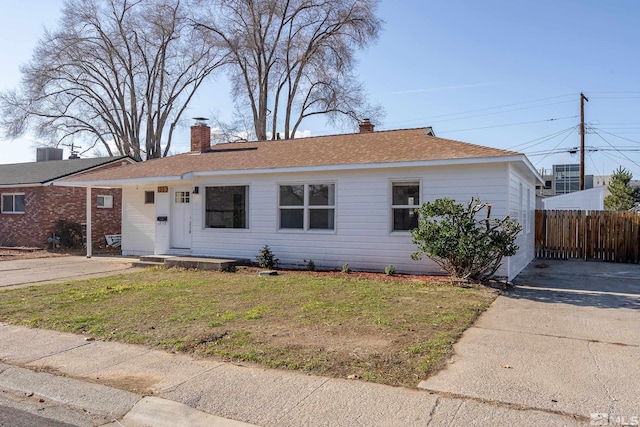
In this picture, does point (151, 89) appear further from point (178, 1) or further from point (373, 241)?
point (373, 241)

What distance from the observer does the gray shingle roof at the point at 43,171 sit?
20.2 meters

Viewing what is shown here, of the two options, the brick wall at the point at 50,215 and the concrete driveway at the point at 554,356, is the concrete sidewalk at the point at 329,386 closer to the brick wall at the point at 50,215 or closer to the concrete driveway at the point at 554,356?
the concrete driveway at the point at 554,356

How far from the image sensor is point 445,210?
9.88 metres

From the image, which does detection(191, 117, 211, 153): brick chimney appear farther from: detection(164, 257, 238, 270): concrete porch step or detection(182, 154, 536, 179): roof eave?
detection(164, 257, 238, 270): concrete porch step

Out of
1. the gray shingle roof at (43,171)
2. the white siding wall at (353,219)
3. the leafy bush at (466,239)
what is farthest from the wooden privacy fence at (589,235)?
the gray shingle roof at (43,171)

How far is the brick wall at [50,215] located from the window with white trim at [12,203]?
22cm

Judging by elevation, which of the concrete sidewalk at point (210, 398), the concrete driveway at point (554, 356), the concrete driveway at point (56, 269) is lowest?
the concrete sidewalk at point (210, 398)

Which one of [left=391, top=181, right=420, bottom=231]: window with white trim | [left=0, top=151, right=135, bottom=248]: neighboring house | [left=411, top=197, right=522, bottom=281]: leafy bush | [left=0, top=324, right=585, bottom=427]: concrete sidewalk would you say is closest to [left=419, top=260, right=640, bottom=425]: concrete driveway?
[left=0, top=324, right=585, bottom=427]: concrete sidewalk

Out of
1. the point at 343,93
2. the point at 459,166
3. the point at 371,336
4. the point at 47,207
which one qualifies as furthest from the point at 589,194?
the point at 47,207

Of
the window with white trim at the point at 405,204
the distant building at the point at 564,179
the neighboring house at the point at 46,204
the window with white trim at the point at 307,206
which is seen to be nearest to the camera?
the window with white trim at the point at 405,204

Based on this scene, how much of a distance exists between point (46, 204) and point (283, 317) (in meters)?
17.1

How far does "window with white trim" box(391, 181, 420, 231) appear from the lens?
38.3 feet

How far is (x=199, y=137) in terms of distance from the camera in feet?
57.8

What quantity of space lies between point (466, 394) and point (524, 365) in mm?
1113
